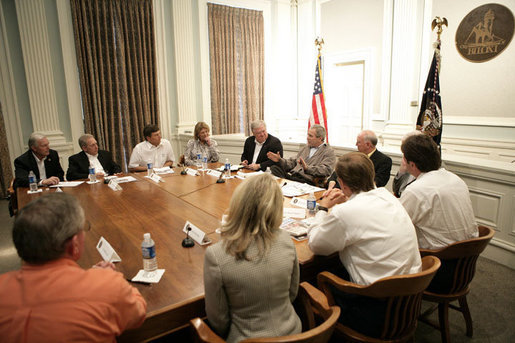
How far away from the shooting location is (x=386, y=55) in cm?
616

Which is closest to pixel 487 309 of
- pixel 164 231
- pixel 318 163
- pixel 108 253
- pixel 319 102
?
pixel 318 163

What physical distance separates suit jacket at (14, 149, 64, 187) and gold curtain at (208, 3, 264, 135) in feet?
11.7

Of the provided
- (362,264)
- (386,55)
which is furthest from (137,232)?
(386,55)

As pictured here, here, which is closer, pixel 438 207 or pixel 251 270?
pixel 251 270

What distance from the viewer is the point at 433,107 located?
158 inches

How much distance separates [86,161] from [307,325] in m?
3.26

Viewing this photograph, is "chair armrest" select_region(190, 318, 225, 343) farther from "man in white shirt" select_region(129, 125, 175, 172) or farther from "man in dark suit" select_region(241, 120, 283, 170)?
"man in white shirt" select_region(129, 125, 175, 172)

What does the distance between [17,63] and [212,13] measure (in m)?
3.49

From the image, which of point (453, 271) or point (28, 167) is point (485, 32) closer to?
point (453, 271)

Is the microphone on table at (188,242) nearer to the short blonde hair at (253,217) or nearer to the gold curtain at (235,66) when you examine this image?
the short blonde hair at (253,217)

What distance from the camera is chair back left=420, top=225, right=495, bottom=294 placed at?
1.83 metres

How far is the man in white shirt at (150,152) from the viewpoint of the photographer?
436 cm

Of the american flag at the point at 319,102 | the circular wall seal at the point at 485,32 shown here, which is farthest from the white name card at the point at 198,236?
the circular wall seal at the point at 485,32

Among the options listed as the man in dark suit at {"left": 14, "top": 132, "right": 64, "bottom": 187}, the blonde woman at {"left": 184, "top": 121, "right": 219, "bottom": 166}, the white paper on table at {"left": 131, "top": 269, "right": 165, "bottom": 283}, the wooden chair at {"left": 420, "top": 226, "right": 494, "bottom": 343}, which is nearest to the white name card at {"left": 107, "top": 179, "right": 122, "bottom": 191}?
the man in dark suit at {"left": 14, "top": 132, "right": 64, "bottom": 187}
